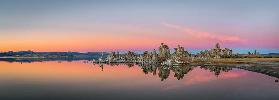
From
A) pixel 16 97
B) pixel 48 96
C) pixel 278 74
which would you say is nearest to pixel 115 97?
pixel 48 96

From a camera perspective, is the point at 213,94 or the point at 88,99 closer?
the point at 88,99

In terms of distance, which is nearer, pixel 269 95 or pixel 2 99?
pixel 2 99

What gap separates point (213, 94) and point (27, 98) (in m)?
33.5

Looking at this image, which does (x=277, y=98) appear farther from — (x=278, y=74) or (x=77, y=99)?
(x=278, y=74)

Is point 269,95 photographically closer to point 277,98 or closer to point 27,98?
point 277,98

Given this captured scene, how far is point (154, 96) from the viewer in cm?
7275

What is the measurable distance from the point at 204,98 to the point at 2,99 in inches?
1316

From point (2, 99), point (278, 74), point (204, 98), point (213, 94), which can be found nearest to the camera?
point (2, 99)

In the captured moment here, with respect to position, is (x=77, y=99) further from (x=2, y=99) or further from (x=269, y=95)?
(x=269, y=95)

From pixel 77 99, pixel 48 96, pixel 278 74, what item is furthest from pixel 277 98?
pixel 278 74

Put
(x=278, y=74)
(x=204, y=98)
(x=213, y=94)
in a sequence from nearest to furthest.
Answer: (x=204, y=98), (x=213, y=94), (x=278, y=74)

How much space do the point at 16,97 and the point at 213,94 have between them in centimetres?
3534

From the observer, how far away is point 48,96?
70.9m

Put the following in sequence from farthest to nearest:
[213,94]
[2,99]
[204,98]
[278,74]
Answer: [278,74]
[213,94]
[204,98]
[2,99]
